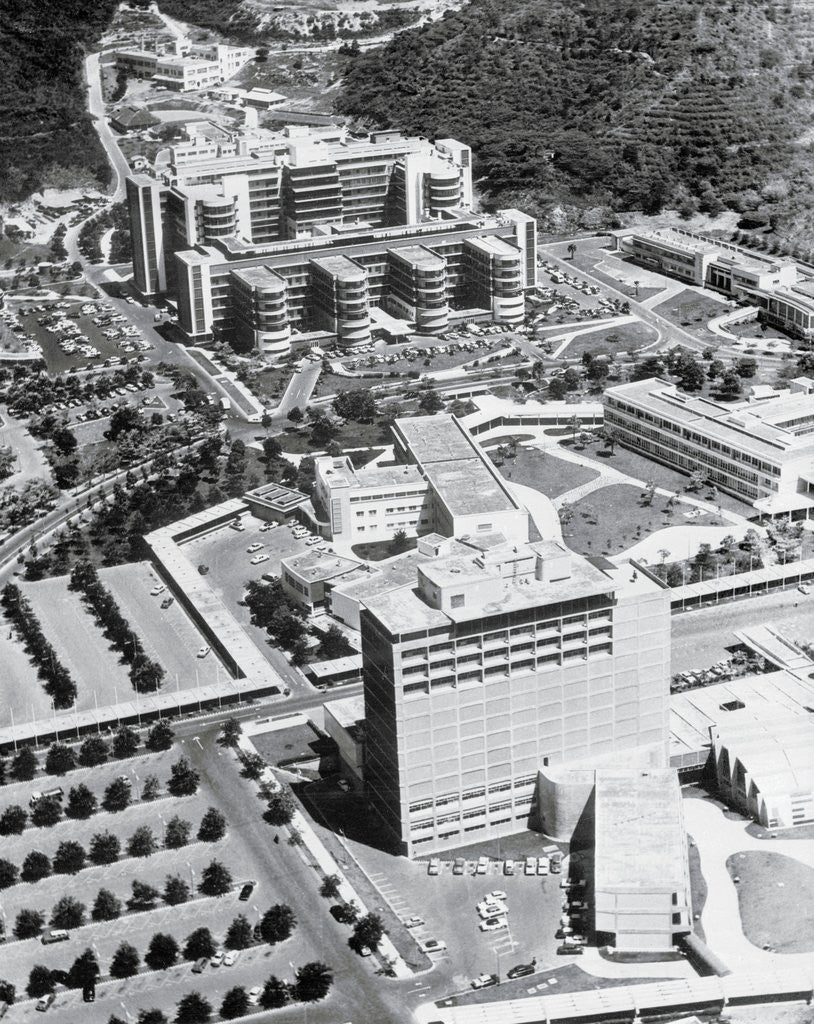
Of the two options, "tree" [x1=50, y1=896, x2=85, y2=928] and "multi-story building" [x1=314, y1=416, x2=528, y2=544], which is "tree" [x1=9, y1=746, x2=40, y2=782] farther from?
"multi-story building" [x1=314, y1=416, x2=528, y2=544]

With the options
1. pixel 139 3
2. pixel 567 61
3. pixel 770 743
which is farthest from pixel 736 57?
pixel 770 743

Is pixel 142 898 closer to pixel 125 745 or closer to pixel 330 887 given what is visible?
pixel 330 887

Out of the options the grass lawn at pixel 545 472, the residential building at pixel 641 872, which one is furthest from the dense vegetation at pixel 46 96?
the residential building at pixel 641 872

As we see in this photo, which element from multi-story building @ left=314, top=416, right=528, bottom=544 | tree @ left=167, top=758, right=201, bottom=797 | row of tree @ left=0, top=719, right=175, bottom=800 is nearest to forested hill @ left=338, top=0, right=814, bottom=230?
multi-story building @ left=314, top=416, right=528, bottom=544

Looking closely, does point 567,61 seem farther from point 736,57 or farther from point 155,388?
point 155,388

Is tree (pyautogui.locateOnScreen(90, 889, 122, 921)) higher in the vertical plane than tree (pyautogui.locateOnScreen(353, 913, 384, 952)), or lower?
lower

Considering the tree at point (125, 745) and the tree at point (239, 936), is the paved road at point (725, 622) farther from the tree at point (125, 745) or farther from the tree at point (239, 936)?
the tree at point (239, 936)

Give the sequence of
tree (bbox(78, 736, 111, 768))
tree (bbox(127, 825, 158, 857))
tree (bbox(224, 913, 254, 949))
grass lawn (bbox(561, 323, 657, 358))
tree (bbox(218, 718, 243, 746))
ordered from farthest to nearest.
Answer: grass lawn (bbox(561, 323, 657, 358))
tree (bbox(218, 718, 243, 746))
tree (bbox(78, 736, 111, 768))
tree (bbox(127, 825, 158, 857))
tree (bbox(224, 913, 254, 949))
